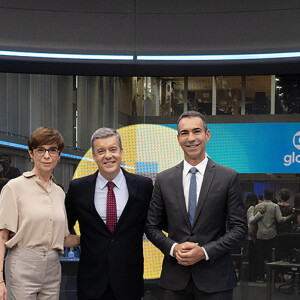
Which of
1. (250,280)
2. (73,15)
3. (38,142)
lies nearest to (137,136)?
(73,15)

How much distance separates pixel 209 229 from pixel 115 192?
2.21 ft

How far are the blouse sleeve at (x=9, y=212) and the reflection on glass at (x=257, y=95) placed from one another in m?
2.85

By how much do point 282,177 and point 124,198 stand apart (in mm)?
2264

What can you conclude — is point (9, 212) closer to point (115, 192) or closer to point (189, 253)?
point (115, 192)

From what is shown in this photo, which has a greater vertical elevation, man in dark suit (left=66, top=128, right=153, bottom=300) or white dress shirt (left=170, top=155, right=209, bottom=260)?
white dress shirt (left=170, top=155, right=209, bottom=260)

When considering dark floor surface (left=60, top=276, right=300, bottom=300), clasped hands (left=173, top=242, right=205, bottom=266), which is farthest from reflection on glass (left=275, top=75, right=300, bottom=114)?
clasped hands (left=173, top=242, right=205, bottom=266)

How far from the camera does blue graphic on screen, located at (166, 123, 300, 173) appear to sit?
514 centimetres

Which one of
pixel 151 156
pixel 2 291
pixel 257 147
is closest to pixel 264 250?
pixel 257 147

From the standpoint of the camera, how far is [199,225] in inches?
122

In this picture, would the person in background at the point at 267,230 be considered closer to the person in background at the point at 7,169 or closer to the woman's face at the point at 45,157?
the person in background at the point at 7,169

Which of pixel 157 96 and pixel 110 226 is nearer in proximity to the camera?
pixel 110 226

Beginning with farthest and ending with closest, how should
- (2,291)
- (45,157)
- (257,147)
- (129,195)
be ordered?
(257,147) → (129,195) → (45,157) → (2,291)

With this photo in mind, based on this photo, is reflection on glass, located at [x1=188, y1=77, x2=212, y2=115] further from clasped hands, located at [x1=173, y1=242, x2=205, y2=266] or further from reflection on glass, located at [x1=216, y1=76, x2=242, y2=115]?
clasped hands, located at [x1=173, y1=242, x2=205, y2=266]

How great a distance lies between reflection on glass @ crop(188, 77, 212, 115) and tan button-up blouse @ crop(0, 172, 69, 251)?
246cm
